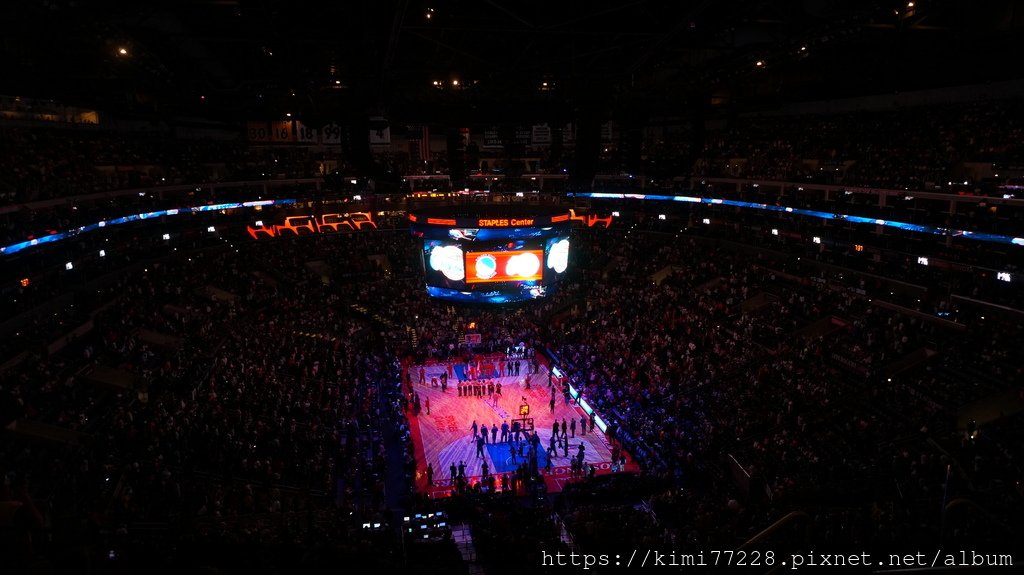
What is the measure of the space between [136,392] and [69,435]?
318cm

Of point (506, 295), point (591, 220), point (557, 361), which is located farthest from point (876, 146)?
point (506, 295)

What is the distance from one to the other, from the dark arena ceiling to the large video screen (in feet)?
14.1

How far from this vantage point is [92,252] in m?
27.4

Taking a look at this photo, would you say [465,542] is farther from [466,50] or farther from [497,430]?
[466,50]

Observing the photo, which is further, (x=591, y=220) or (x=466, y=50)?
(x=591, y=220)

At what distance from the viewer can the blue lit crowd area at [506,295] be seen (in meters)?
13.9

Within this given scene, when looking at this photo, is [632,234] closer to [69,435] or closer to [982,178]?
[982,178]

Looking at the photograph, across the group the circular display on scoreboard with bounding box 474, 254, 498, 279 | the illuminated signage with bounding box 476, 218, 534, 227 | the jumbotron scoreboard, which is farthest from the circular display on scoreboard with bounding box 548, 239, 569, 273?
the circular display on scoreboard with bounding box 474, 254, 498, 279

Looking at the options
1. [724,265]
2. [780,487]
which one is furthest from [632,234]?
[780,487]

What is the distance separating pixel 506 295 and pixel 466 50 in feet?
31.4

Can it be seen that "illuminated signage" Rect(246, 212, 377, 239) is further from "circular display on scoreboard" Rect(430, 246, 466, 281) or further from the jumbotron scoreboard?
"circular display on scoreboard" Rect(430, 246, 466, 281)

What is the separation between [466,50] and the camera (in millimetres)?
18469

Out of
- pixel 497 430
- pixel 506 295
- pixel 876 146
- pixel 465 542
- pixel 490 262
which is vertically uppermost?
pixel 876 146

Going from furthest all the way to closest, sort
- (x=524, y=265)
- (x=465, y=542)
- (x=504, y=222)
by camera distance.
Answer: (x=524, y=265)
(x=504, y=222)
(x=465, y=542)
